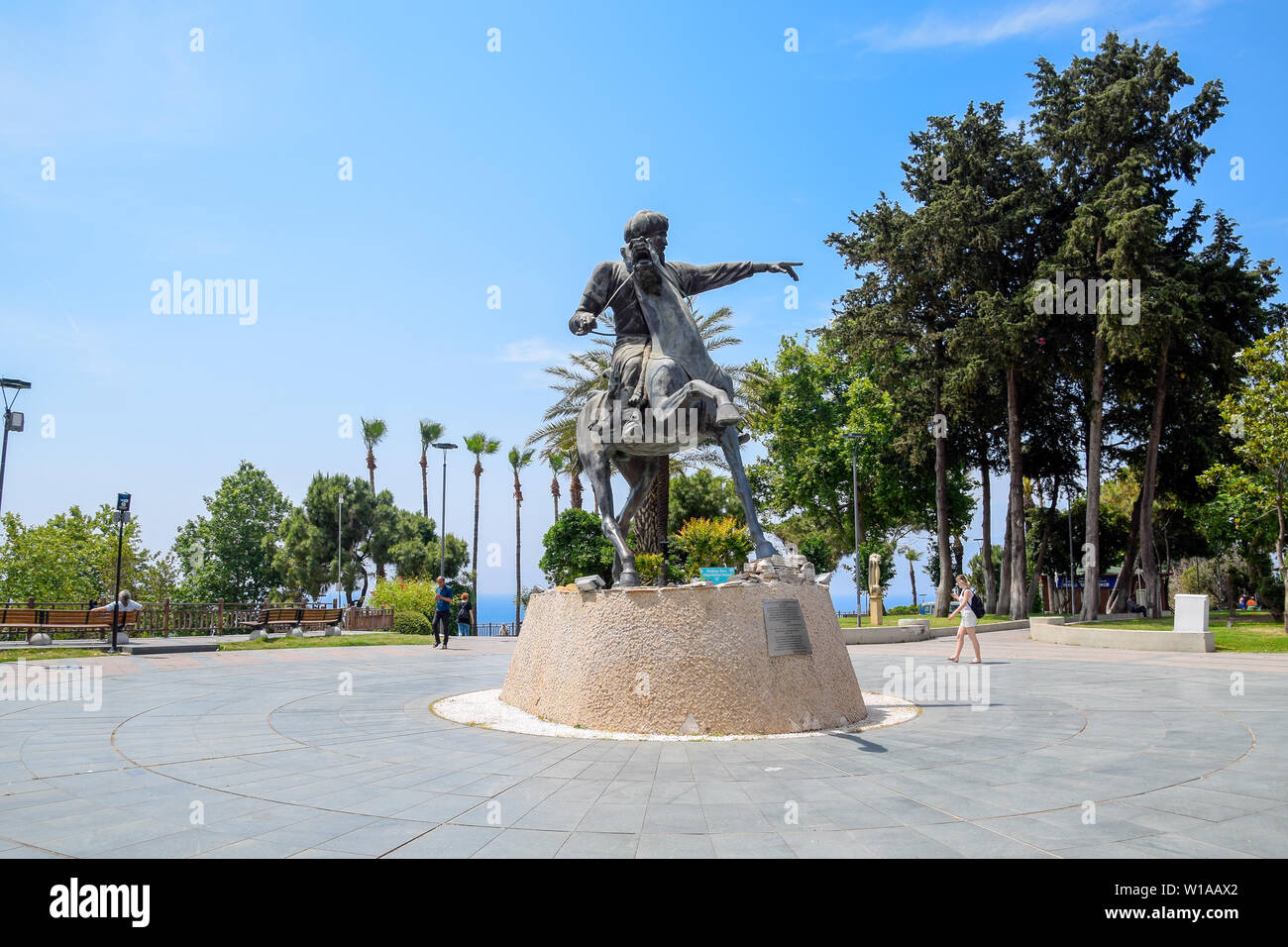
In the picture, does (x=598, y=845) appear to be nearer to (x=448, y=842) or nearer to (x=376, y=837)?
(x=448, y=842)

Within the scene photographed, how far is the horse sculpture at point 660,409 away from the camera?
324 inches

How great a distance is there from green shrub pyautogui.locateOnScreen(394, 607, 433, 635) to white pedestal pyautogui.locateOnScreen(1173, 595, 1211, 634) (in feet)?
81.3

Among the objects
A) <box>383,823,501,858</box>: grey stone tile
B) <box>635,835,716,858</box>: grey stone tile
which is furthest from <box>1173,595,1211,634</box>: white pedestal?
<box>383,823,501,858</box>: grey stone tile

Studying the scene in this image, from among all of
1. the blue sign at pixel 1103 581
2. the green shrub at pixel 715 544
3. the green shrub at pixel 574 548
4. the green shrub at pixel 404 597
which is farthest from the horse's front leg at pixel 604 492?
the blue sign at pixel 1103 581

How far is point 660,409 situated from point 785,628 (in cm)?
254

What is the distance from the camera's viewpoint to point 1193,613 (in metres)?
18.9

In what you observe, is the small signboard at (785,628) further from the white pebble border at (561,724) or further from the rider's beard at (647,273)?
the rider's beard at (647,273)

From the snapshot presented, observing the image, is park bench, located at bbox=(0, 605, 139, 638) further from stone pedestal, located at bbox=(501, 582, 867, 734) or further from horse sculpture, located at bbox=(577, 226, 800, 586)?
stone pedestal, located at bbox=(501, 582, 867, 734)

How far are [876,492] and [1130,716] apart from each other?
109ft

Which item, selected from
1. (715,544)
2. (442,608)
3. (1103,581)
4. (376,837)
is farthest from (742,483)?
(1103,581)

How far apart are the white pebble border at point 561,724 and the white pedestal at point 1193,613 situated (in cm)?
1288

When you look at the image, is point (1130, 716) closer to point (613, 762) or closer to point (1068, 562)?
point (613, 762)

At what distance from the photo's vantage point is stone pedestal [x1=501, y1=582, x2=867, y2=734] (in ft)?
23.4
